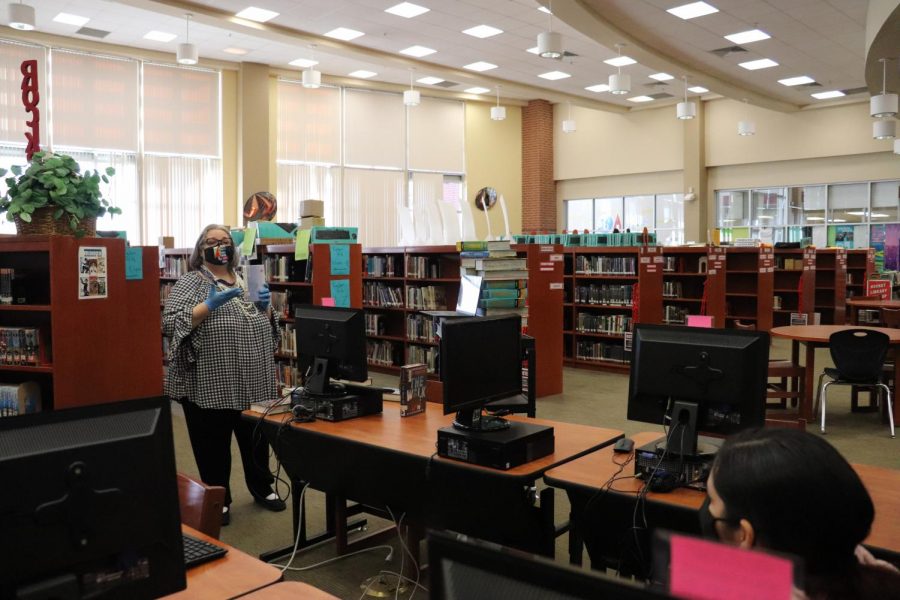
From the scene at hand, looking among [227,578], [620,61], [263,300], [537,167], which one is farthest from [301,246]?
[537,167]

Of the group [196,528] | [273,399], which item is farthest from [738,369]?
[273,399]

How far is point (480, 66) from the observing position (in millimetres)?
14125

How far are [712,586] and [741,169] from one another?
16975 mm

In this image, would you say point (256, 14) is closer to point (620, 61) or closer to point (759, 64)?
point (620, 61)

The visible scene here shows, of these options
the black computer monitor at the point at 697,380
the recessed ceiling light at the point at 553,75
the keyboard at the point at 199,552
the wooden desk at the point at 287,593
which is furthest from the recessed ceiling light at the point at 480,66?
the wooden desk at the point at 287,593

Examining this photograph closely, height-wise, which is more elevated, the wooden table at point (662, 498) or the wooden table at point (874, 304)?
the wooden table at point (874, 304)

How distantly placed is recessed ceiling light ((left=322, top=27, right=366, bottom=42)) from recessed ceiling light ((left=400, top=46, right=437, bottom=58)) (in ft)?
3.57

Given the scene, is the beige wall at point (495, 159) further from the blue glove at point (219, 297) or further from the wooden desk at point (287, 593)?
the wooden desk at point (287, 593)

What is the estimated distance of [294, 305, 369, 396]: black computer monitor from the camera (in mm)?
3625

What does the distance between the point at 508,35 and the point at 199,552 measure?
36.6 feet

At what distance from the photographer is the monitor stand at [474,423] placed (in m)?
2.99

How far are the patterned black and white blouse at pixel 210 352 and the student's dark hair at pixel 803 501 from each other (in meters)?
3.22

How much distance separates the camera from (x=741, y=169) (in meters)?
16.4

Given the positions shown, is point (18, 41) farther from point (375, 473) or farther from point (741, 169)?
point (741, 169)
